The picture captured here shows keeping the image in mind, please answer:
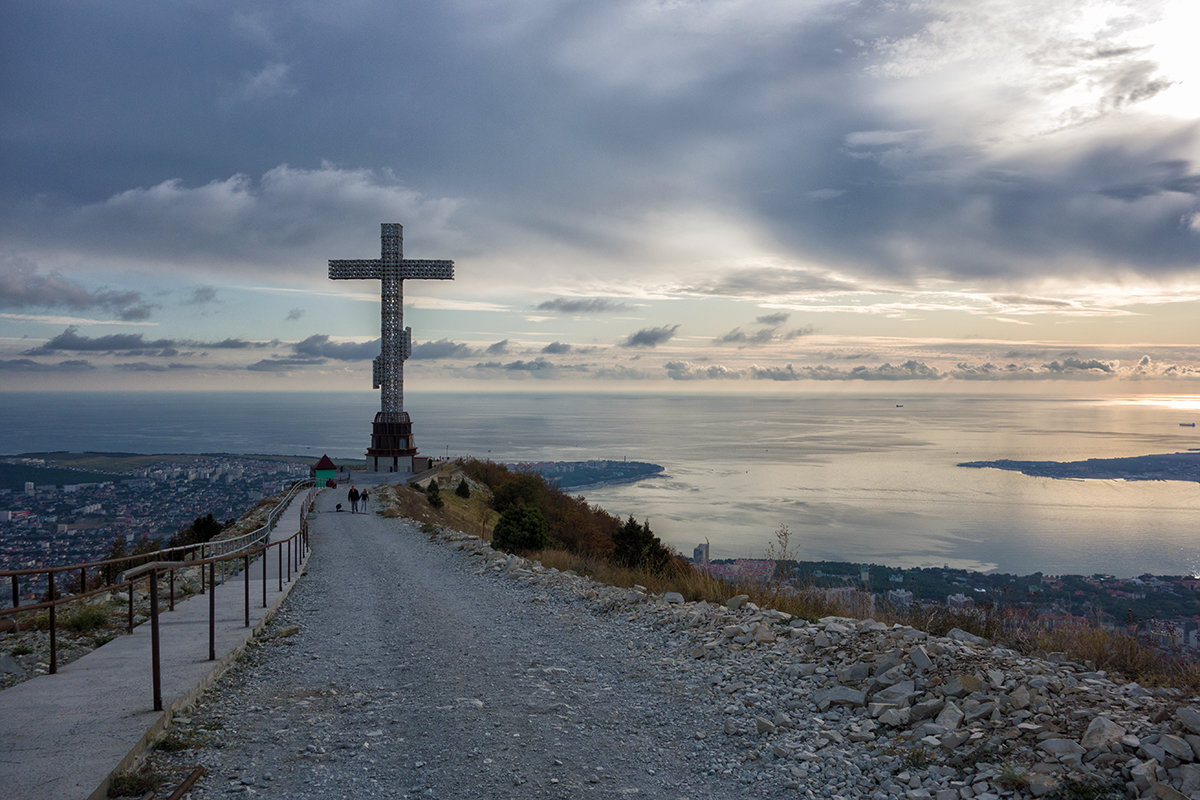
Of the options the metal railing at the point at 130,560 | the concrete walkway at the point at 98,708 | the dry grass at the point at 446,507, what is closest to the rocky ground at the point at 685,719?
the concrete walkway at the point at 98,708

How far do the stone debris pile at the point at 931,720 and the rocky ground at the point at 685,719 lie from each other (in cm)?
2

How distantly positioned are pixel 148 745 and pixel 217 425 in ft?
704

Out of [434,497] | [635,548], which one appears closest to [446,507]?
[434,497]

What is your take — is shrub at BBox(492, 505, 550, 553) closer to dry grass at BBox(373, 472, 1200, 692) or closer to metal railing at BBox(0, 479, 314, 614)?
dry grass at BBox(373, 472, 1200, 692)

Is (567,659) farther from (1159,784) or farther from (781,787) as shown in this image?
(1159,784)

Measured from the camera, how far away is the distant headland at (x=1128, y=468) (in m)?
67.4

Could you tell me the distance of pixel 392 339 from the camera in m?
46.7

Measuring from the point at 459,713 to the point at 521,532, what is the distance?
13993mm

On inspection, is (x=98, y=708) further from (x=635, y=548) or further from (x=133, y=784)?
(x=635, y=548)

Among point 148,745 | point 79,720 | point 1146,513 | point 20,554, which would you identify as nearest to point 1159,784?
point 148,745

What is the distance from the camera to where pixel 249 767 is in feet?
16.1

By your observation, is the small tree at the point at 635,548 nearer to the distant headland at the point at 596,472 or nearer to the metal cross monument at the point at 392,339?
the metal cross monument at the point at 392,339

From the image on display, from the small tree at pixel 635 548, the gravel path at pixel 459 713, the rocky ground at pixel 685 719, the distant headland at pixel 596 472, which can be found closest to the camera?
the rocky ground at pixel 685 719

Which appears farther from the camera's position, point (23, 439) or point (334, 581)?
point (23, 439)
